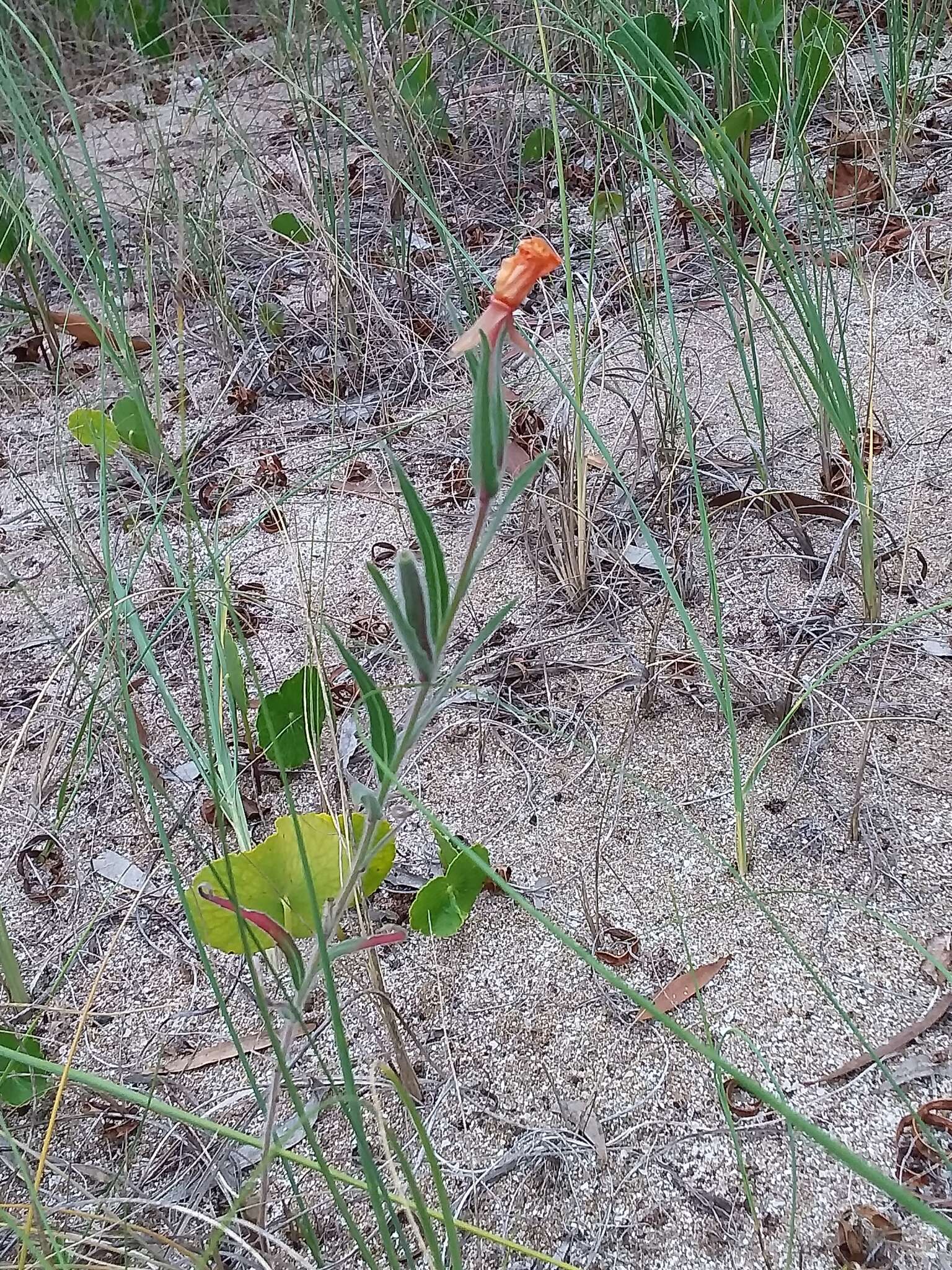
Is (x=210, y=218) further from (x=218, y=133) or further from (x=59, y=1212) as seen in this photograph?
(x=59, y=1212)

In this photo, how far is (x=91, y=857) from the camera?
3.48ft

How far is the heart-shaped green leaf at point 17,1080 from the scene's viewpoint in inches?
31.4

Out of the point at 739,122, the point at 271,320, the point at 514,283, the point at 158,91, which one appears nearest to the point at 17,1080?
the point at 514,283

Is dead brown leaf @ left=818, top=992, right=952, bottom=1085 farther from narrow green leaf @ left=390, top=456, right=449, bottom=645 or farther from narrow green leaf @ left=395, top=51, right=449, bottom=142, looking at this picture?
narrow green leaf @ left=395, top=51, right=449, bottom=142

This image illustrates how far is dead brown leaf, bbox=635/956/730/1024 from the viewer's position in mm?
850

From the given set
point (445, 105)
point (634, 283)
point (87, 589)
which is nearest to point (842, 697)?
point (634, 283)

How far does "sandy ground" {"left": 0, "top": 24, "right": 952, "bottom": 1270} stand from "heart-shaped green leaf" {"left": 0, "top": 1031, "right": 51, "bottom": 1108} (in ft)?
0.13

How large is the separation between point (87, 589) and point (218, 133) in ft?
4.43

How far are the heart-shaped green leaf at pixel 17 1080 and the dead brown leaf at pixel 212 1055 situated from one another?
10cm

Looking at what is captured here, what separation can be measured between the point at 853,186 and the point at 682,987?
5.24 feet

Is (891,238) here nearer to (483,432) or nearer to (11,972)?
(483,432)

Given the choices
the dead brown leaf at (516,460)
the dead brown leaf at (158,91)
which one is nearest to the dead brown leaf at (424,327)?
the dead brown leaf at (516,460)

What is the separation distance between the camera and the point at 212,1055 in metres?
0.87

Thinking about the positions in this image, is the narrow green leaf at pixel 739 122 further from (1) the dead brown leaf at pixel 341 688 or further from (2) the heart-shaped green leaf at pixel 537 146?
(1) the dead brown leaf at pixel 341 688
